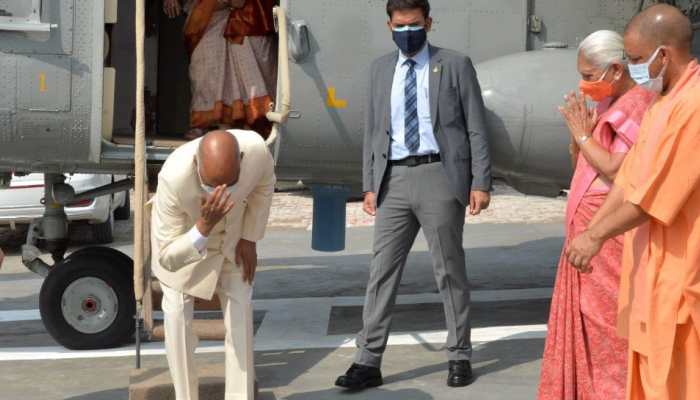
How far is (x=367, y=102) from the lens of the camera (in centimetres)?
694

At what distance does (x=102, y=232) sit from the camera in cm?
1369

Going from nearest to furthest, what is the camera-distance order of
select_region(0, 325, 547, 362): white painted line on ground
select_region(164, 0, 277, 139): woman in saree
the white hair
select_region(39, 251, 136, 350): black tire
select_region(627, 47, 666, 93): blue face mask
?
select_region(627, 47, 666, 93): blue face mask < the white hair < select_region(0, 325, 547, 362): white painted line on ground < select_region(39, 251, 136, 350): black tire < select_region(164, 0, 277, 139): woman in saree

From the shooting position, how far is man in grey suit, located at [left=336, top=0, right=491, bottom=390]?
22.1ft

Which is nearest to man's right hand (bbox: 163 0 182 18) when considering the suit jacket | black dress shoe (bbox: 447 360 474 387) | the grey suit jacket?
the grey suit jacket

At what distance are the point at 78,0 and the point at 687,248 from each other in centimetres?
421

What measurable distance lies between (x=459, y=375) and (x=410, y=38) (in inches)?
71.8

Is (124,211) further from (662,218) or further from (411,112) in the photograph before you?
(662,218)

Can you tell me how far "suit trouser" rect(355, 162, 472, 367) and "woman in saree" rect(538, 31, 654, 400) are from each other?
3.38ft

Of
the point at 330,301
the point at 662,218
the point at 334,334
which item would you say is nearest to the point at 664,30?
the point at 662,218

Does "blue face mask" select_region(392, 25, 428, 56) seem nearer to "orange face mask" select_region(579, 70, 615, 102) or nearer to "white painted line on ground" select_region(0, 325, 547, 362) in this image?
"orange face mask" select_region(579, 70, 615, 102)

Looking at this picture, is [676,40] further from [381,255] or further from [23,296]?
[23,296]

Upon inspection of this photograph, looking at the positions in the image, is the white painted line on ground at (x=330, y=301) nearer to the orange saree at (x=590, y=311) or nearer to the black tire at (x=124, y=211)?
the orange saree at (x=590, y=311)

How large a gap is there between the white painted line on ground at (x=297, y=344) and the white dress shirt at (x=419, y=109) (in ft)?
4.91

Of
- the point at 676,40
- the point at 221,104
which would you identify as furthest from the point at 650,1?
the point at 676,40
